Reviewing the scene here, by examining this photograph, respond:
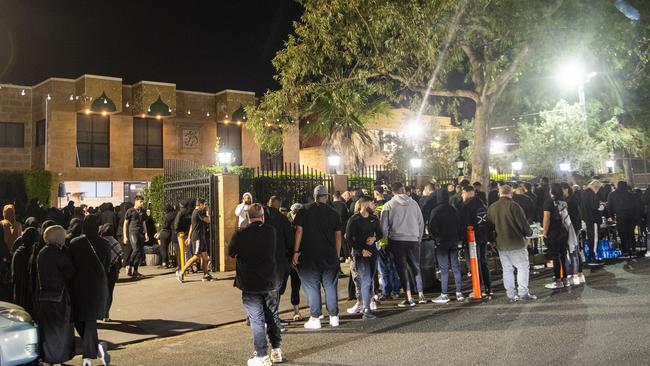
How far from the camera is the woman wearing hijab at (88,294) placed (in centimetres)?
641

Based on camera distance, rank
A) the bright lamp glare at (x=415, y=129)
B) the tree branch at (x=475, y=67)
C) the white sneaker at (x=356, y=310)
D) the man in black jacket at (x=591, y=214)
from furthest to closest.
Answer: the bright lamp glare at (x=415, y=129)
the tree branch at (x=475, y=67)
the man in black jacket at (x=591, y=214)
the white sneaker at (x=356, y=310)

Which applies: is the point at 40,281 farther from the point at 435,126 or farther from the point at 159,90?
the point at 435,126

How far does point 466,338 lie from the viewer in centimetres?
682

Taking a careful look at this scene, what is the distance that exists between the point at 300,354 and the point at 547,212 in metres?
5.80

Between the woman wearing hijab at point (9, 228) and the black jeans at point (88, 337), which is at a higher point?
the woman wearing hijab at point (9, 228)

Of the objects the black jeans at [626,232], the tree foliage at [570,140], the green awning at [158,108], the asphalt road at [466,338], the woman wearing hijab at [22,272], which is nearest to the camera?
the asphalt road at [466,338]

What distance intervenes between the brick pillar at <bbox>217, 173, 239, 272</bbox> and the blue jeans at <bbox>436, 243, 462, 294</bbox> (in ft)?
20.3

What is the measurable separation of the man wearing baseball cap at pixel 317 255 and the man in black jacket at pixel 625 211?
343 inches

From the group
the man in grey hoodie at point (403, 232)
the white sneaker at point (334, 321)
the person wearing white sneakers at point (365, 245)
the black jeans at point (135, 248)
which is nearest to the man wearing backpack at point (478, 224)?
the man in grey hoodie at point (403, 232)

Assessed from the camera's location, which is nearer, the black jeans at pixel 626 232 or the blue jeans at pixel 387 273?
the blue jeans at pixel 387 273

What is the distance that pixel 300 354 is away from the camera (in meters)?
6.61

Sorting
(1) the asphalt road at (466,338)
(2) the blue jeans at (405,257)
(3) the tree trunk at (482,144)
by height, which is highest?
(3) the tree trunk at (482,144)

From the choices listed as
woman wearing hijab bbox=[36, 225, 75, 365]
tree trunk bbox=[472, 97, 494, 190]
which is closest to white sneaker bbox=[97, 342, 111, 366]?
woman wearing hijab bbox=[36, 225, 75, 365]

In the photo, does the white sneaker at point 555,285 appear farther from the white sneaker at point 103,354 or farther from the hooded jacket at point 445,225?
the white sneaker at point 103,354
